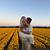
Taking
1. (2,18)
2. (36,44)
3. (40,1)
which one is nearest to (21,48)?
(36,44)

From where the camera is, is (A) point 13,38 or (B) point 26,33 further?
(A) point 13,38

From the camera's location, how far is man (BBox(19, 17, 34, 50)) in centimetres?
397

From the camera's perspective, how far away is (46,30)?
13.7 feet

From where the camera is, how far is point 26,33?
3980 millimetres

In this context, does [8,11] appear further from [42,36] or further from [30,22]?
[42,36]

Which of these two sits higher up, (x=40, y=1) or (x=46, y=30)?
(x=40, y=1)

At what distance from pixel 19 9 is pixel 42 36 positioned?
58 centimetres

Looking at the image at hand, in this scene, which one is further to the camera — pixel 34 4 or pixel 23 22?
pixel 34 4

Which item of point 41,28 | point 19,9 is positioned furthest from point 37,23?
point 19,9

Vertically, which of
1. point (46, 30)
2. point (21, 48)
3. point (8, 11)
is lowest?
point (21, 48)

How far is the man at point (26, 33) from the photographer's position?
3.97m

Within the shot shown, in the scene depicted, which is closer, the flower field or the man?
the man

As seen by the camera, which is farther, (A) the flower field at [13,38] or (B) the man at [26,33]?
(A) the flower field at [13,38]

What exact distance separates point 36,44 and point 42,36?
20 centimetres
